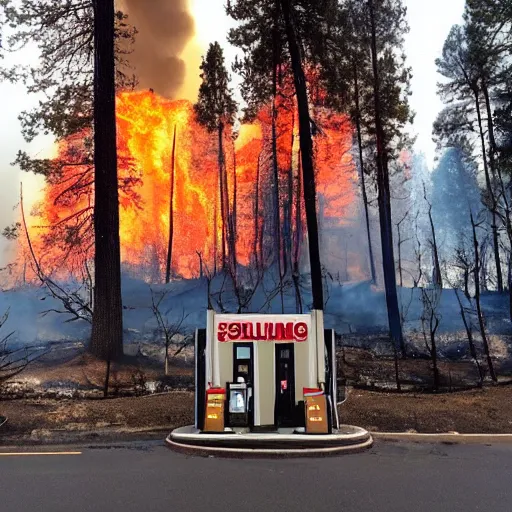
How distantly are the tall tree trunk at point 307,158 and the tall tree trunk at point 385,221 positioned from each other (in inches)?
60.0

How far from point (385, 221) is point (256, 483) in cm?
756

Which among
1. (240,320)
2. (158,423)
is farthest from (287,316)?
(158,423)

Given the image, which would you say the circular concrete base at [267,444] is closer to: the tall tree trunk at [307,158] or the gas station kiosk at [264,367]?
the gas station kiosk at [264,367]

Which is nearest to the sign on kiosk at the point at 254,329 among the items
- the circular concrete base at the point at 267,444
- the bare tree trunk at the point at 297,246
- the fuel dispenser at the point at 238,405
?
the fuel dispenser at the point at 238,405

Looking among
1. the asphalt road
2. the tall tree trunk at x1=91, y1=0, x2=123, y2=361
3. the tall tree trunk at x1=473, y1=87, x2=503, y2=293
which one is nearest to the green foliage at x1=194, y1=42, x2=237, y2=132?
the tall tree trunk at x1=91, y1=0, x2=123, y2=361

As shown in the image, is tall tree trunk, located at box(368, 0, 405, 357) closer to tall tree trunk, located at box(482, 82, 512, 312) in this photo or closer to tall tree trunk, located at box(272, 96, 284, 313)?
tall tree trunk, located at box(272, 96, 284, 313)

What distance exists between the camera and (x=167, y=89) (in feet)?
38.8

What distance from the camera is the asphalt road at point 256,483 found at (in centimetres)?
480

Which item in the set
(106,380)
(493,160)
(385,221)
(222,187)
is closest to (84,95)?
(222,187)

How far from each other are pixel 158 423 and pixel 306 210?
5.40 metres

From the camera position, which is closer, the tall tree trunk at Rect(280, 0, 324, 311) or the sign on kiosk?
the sign on kiosk

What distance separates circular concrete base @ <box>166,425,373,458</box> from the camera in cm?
719

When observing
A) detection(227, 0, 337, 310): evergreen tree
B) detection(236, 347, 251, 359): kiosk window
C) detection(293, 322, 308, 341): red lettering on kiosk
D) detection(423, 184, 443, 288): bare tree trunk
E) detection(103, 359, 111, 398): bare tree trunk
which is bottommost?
detection(103, 359, 111, 398): bare tree trunk

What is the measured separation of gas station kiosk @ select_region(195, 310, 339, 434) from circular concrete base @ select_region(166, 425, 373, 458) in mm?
549
